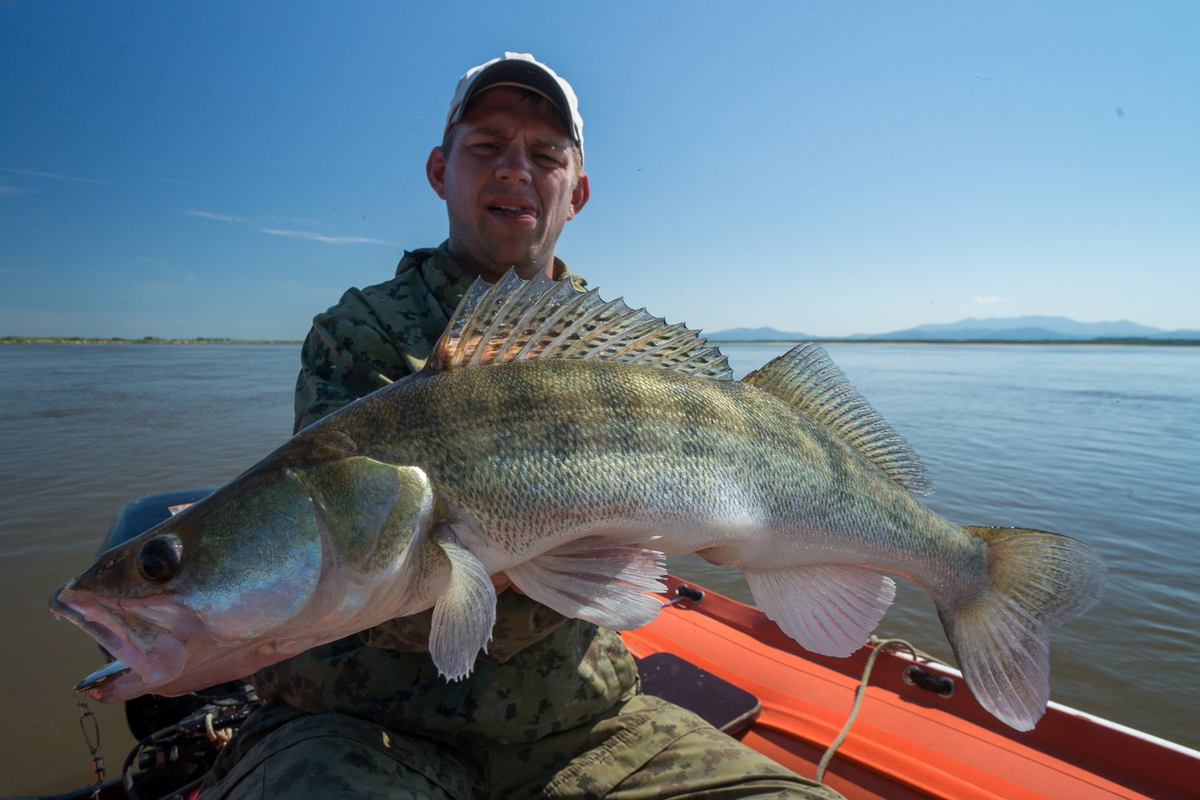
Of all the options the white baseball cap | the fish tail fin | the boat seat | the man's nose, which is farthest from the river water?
the white baseball cap

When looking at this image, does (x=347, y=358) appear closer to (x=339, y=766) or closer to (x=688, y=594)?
(x=339, y=766)

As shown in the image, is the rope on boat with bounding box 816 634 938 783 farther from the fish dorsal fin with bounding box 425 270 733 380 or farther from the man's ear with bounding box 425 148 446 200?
the man's ear with bounding box 425 148 446 200

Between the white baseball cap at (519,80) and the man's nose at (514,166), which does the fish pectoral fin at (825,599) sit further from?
the white baseball cap at (519,80)

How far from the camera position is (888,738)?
3320mm

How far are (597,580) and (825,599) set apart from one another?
3.61ft

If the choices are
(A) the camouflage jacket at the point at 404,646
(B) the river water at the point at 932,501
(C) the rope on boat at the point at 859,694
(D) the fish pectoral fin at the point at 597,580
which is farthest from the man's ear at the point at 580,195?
(B) the river water at the point at 932,501

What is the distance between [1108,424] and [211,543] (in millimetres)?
21018

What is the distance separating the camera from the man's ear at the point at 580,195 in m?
3.76

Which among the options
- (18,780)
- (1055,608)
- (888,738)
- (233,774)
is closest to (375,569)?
(233,774)

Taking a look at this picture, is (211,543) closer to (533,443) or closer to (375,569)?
(375,569)

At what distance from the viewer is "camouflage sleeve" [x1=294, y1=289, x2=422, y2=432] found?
8.14 ft

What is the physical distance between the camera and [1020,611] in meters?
2.41

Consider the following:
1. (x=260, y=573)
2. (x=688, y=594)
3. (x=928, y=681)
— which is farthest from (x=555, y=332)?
(x=688, y=594)

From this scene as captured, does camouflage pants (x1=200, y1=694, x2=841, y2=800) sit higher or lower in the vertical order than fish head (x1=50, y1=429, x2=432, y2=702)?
lower
